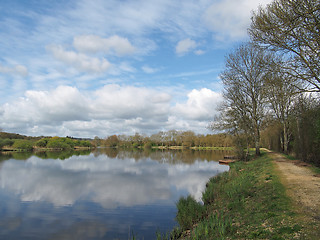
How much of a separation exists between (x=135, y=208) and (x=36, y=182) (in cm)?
1157

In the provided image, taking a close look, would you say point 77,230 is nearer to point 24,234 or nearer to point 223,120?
point 24,234

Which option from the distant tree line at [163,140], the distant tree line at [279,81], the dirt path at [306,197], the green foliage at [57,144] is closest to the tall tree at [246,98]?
the distant tree line at [279,81]

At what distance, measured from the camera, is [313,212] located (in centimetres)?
538

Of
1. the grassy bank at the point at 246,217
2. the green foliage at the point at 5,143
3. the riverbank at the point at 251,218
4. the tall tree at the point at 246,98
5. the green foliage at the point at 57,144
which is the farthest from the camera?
the green foliage at the point at 57,144

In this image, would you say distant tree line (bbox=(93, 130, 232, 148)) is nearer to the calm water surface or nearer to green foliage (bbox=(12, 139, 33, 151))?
green foliage (bbox=(12, 139, 33, 151))

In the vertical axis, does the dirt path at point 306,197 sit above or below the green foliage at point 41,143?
below

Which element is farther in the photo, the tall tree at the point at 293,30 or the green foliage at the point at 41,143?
the green foliage at the point at 41,143

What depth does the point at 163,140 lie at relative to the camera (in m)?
119

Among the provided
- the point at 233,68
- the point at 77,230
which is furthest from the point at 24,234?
the point at 233,68

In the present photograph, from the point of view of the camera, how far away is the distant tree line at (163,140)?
9756 centimetres

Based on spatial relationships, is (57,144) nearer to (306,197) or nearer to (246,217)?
(246,217)

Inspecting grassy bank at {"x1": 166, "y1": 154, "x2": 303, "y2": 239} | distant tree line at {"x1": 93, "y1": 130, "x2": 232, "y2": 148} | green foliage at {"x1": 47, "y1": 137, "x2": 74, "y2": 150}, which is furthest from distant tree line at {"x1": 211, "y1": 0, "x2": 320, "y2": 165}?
green foliage at {"x1": 47, "y1": 137, "x2": 74, "y2": 150}

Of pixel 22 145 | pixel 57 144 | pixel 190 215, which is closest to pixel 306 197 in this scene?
pixel 190 215

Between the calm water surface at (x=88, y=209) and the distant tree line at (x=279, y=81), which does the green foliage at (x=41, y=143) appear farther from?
the distant tree line at (x=279, y=81)
